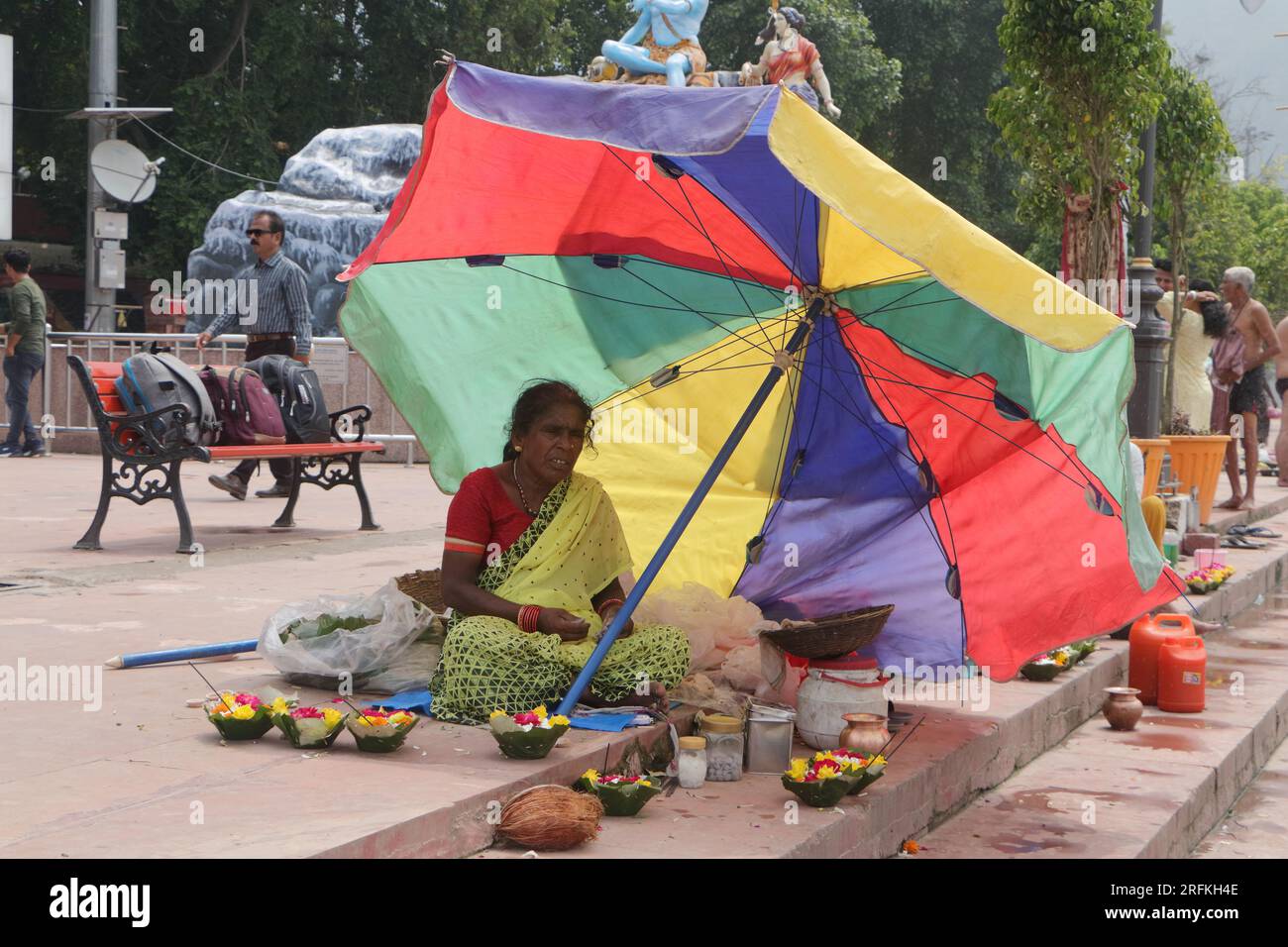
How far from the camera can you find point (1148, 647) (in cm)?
700

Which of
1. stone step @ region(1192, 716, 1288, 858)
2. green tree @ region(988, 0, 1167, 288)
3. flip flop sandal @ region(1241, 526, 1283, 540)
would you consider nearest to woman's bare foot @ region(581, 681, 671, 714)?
stone step @ region(1192, 716, 1288, 858)

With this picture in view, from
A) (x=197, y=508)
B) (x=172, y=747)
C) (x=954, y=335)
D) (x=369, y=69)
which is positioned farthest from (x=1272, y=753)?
(x=369, y=69)

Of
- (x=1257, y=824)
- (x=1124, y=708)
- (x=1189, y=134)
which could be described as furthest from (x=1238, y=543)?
(x=1257, y=824)

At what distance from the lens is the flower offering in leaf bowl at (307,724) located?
4102 mm

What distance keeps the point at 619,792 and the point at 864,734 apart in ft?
3.59

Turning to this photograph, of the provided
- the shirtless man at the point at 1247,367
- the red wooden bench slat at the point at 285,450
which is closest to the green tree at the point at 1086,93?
the shirtless man at the point at 1247,367

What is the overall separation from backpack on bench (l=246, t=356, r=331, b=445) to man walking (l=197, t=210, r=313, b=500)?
382mm

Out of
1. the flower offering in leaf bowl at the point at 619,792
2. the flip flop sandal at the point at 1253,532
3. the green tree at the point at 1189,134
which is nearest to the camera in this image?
the flower offering in leaf bowl at the point at 619,792

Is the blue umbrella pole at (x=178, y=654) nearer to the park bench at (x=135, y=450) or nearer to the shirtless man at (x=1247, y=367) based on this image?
the park bench at (x=135, y=450)

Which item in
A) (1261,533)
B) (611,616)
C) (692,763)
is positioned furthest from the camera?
(1261,533)

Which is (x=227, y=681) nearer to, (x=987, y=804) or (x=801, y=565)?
(x=801, y=565)

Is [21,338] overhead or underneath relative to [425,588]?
overhead

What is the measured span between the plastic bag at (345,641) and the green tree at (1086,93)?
26.1 feet

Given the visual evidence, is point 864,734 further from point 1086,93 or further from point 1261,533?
point 1261,533
